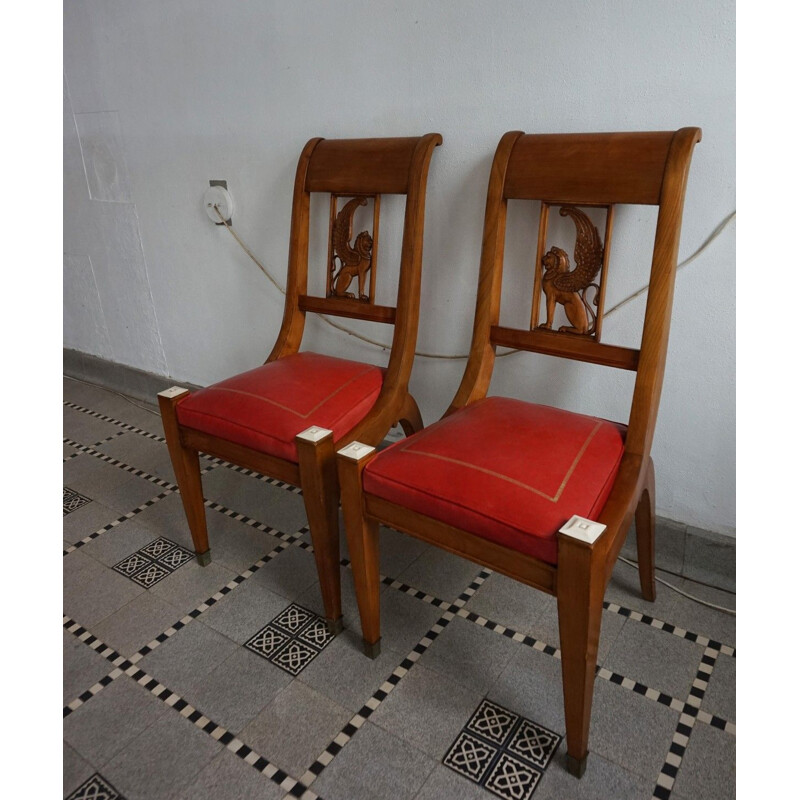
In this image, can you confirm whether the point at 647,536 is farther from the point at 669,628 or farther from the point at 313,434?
the point at 313,434

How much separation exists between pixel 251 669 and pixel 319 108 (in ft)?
4.95

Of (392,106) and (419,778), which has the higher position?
(392,106)

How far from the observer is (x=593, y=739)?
1.31 metres

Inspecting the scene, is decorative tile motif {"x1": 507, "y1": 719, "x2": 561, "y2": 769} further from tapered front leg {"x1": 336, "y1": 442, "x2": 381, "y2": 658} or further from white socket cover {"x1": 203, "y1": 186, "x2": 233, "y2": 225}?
white socket cover {"x1": 203, "y1": 186, "x2": 233, "y2": 225}

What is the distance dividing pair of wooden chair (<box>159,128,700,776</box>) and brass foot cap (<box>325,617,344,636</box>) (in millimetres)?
18

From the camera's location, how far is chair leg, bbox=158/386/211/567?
5.57 ft

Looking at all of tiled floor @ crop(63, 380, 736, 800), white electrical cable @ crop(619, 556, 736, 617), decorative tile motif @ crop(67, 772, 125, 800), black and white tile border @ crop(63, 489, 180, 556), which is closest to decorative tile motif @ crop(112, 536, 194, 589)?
tiled floor @ crop(63, 380, 736, 800)

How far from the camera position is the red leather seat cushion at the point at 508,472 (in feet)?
3.82

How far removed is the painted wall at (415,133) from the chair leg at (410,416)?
24cm

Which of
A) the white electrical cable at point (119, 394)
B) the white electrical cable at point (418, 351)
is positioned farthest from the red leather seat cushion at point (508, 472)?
the white electrical cable at point (119, 394)

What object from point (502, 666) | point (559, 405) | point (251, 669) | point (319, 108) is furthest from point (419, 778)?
point (319, 108)

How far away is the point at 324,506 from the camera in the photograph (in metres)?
1.50

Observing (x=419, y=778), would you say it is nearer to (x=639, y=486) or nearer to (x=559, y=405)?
(x=639, y=486)

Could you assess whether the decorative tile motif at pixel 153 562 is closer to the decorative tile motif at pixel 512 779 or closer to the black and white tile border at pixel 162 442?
the black and white tile border at pixel 162 442
